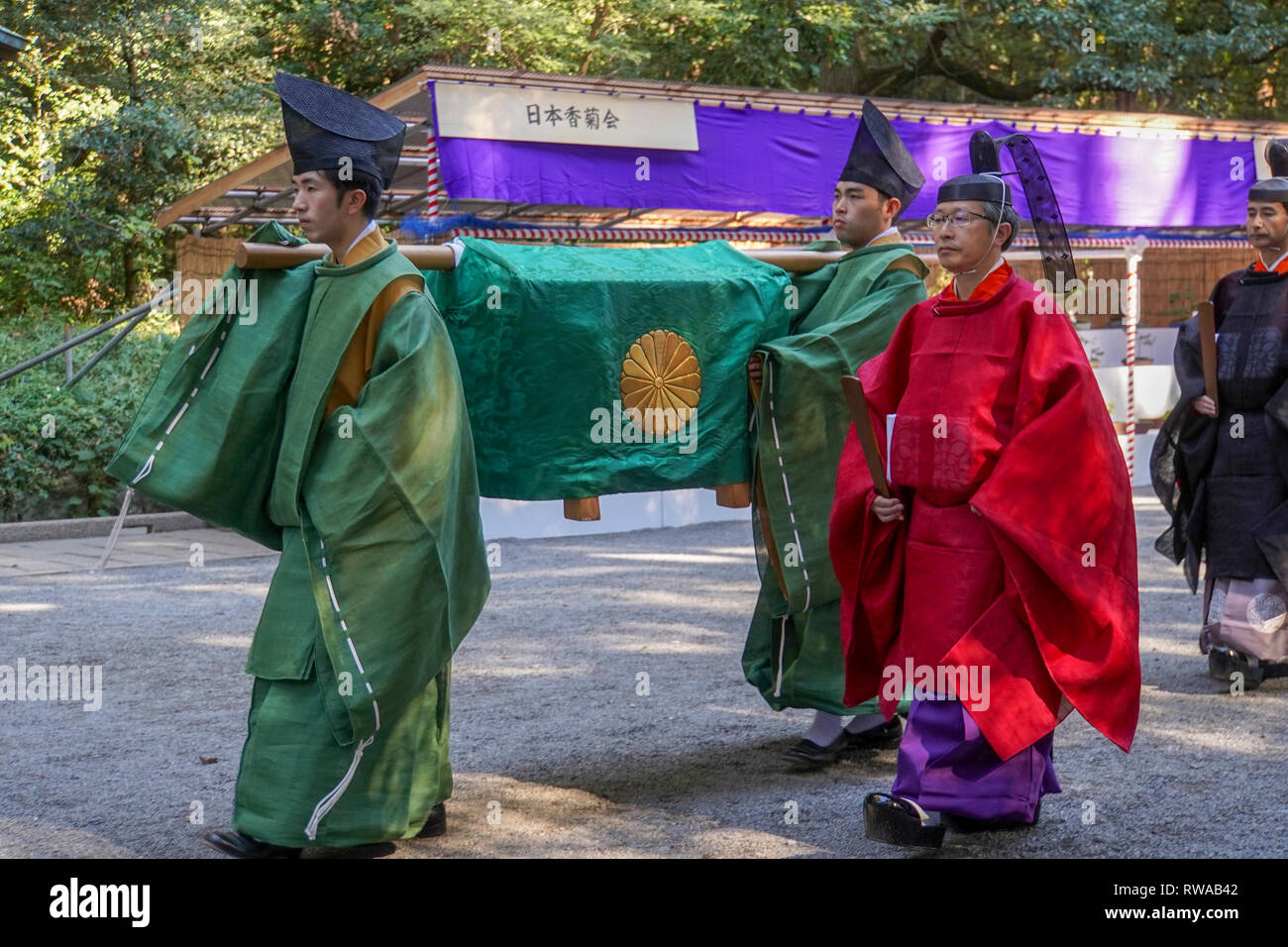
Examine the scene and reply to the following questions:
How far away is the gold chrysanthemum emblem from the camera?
4.40 metres

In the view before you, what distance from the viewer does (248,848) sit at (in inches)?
142

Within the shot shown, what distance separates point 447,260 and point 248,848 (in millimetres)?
1666

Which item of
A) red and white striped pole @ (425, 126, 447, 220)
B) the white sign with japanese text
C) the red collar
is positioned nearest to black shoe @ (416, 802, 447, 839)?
the red collar

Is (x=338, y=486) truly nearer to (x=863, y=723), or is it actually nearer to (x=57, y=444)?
(x=863, y=723)

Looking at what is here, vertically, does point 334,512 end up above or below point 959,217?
below

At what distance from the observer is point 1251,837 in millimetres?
3834

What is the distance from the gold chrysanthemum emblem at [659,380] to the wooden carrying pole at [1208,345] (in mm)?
2248

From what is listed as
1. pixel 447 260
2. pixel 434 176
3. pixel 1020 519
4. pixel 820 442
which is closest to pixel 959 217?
pixel 1020 519

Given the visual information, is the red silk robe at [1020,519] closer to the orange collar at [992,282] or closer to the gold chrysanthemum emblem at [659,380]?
Result: the orange collar at [992,282]

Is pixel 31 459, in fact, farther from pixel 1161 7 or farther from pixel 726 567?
pixel 1161 7

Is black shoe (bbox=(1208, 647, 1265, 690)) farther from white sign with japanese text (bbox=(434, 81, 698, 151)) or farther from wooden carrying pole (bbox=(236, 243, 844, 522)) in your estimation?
white sign with japanese text (bbox=(434, 81, 698, 151))

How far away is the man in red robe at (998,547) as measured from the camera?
362 centimetres

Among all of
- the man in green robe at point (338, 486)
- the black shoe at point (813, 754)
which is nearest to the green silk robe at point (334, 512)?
the man in green robe at point (338, 486)

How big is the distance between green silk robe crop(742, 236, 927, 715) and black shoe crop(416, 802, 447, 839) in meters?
1.23
